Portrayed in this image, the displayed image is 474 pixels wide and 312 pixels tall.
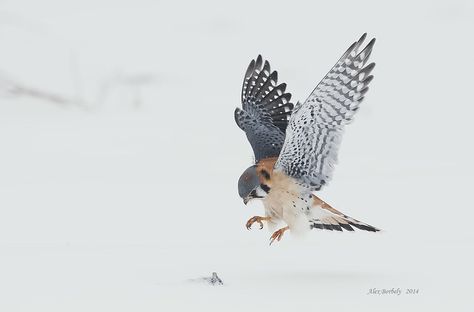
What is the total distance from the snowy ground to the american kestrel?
23cm

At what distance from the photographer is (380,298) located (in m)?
4.16

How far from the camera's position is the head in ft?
17.0

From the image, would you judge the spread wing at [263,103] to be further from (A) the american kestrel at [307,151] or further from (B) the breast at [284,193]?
(B) the breast at [284,193]

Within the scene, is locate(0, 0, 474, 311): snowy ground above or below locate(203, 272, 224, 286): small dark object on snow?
above

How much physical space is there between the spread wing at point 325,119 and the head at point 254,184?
10 centimetres

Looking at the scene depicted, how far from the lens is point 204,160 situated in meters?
9.10

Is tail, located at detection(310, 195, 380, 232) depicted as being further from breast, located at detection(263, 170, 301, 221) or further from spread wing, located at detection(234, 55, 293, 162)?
spread wing, located at detection(234, 55, 293, 162)

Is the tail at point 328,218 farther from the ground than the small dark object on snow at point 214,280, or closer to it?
farther from the ground

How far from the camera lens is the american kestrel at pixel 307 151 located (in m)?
4.79

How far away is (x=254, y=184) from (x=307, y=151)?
38 centimetres

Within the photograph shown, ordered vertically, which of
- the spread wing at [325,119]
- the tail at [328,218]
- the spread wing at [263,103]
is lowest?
the tail at [328,218]

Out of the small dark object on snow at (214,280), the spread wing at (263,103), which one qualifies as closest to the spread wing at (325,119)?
the spread wing at (263,103)

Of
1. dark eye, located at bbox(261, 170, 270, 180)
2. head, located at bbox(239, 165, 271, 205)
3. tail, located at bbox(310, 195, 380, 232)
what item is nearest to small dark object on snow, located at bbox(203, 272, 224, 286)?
head, located at bbox(239, 165, 271, 205)

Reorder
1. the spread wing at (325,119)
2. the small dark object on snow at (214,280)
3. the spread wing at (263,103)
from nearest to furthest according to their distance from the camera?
the small dark object on snow at (214,280)
the spread wing at (325,119)
the spread wing at (263,103)
